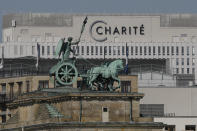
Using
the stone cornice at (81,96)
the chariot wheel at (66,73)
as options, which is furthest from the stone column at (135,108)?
the chariot wheel at (66,73)

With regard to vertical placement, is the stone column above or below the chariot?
below

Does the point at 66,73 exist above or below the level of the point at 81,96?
above

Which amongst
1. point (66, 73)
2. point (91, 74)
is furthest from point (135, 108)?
point (66, 73)

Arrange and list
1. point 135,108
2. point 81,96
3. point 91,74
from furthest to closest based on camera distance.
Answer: point 91,74 → point 135,108 → point 81,96

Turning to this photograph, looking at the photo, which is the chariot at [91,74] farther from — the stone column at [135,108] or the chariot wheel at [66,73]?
the stone column at [135,108]

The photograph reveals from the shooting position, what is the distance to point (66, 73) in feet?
590

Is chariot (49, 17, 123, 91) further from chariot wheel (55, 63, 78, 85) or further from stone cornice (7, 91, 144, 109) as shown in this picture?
stone cornice (7, 91, 144, 109)

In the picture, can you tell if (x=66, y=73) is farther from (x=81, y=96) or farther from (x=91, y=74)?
(x=81, y=96)

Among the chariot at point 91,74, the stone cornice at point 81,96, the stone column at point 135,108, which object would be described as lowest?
the stone column at point 135,108

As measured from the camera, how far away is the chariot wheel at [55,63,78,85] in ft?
589

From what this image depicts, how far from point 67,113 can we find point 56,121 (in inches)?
107

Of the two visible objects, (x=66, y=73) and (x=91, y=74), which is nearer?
(x=91, y=74)

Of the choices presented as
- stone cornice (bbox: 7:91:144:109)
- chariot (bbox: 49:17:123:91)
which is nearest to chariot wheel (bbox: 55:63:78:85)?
chariot (bbox: 49:17:123:91)

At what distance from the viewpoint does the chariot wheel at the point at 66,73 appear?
589ft
